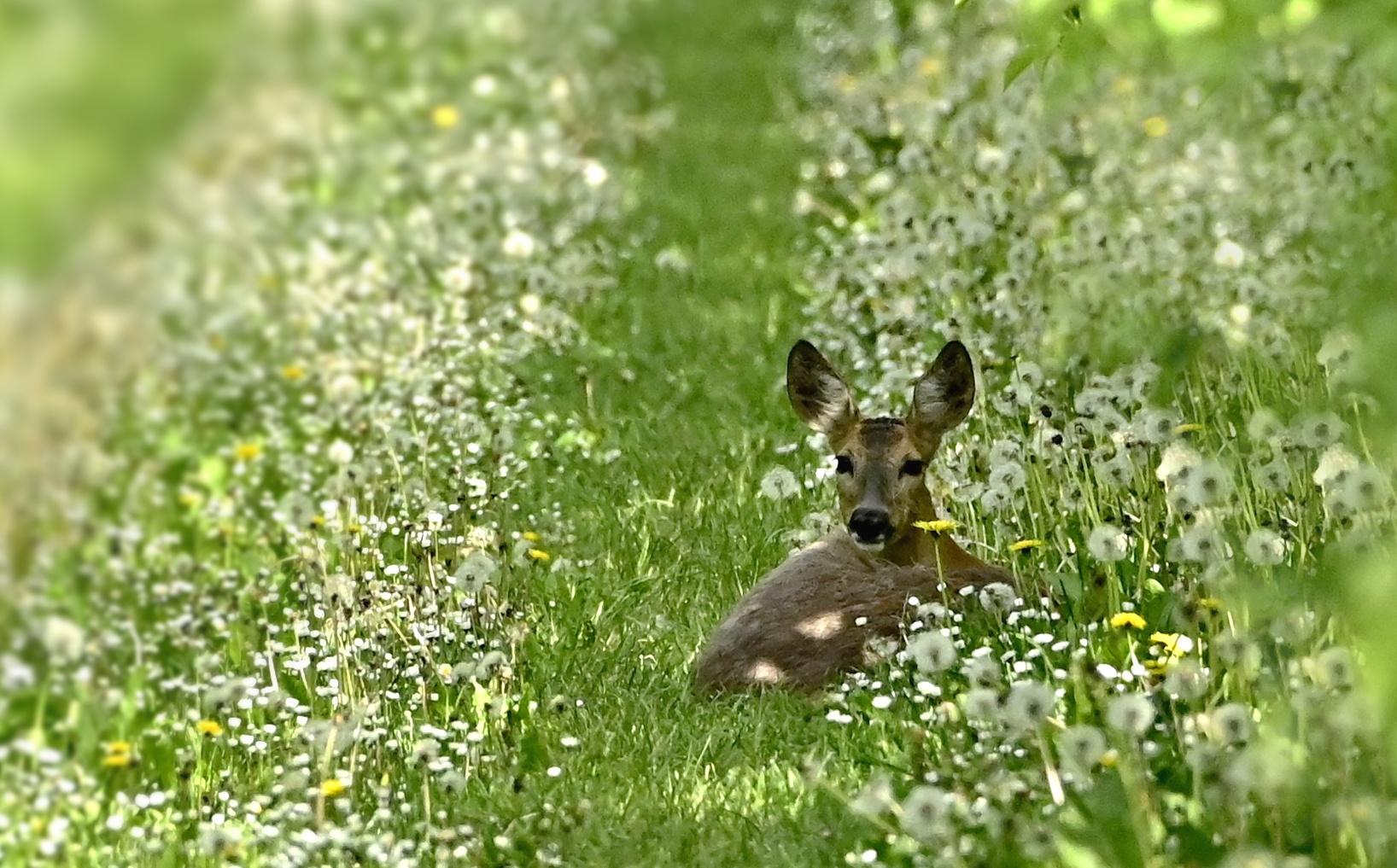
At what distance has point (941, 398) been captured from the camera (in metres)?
5.98

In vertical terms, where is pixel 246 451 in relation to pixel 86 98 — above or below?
above

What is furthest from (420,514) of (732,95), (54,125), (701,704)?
(732,95)

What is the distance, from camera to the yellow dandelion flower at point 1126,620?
15.3 feet

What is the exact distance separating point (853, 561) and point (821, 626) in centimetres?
37

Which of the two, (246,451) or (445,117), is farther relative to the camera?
(445,117)

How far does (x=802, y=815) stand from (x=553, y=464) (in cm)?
350

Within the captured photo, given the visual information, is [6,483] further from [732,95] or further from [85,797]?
[732,95]

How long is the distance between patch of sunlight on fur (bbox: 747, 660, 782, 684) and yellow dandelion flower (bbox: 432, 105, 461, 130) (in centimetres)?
590

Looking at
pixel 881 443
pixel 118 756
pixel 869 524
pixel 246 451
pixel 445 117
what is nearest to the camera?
pixel 118 756

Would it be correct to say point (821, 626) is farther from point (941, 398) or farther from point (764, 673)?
point (941, 398)

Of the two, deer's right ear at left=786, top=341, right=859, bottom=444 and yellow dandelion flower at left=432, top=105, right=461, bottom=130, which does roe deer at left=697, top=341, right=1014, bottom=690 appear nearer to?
deer's right ear at left=786, top=341, right=859, bottom=444

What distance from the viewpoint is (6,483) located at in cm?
379

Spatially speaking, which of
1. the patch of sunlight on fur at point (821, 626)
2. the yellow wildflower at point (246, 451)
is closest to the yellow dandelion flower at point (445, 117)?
the yellow wildflower at point (246, 451)

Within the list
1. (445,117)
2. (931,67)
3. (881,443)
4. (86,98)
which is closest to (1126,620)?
(881,443)
